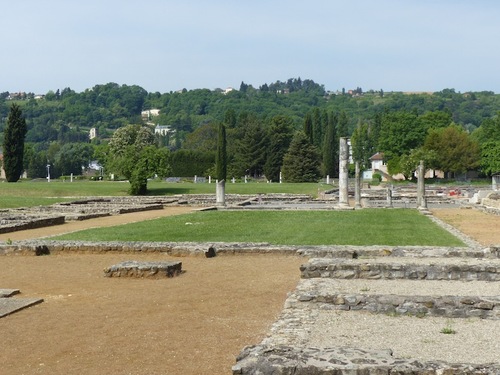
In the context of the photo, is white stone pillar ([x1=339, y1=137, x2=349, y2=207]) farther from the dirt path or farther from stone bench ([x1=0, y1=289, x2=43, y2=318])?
stone bench ([x1=0, y1=289, x2=43, y2=318])

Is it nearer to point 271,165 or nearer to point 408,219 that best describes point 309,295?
point 408,219

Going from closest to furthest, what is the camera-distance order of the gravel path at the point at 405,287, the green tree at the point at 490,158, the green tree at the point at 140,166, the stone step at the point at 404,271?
the gravel path at the point at 405,287, the stone step at the point at 404,271, the green tree at the point at 140,166, the green tree at the point at 490,158

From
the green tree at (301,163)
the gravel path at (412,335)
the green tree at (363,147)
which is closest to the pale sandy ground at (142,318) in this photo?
the gravel path at (412,335)

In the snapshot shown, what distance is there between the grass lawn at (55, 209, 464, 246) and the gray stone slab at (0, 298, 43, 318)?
9237 millimetres

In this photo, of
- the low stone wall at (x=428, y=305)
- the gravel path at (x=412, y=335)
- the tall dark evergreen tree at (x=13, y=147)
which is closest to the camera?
the gravel path at (x=412, y=335)

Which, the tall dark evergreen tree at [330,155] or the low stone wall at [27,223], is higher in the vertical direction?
the tall dark evergreen tree at [330,155]

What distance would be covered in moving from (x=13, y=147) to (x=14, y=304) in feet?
182

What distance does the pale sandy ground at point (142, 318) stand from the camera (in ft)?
27.0

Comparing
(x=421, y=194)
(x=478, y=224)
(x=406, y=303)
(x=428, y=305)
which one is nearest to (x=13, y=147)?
(x=421, y=194)

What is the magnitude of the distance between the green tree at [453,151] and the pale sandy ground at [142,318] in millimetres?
73750

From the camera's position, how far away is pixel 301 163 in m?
78.6

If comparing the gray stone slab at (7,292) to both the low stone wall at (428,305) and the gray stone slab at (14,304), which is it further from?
the low stone wall at (428,305)

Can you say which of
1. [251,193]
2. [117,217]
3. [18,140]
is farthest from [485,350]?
[18,140]

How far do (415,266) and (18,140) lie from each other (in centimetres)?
5666
